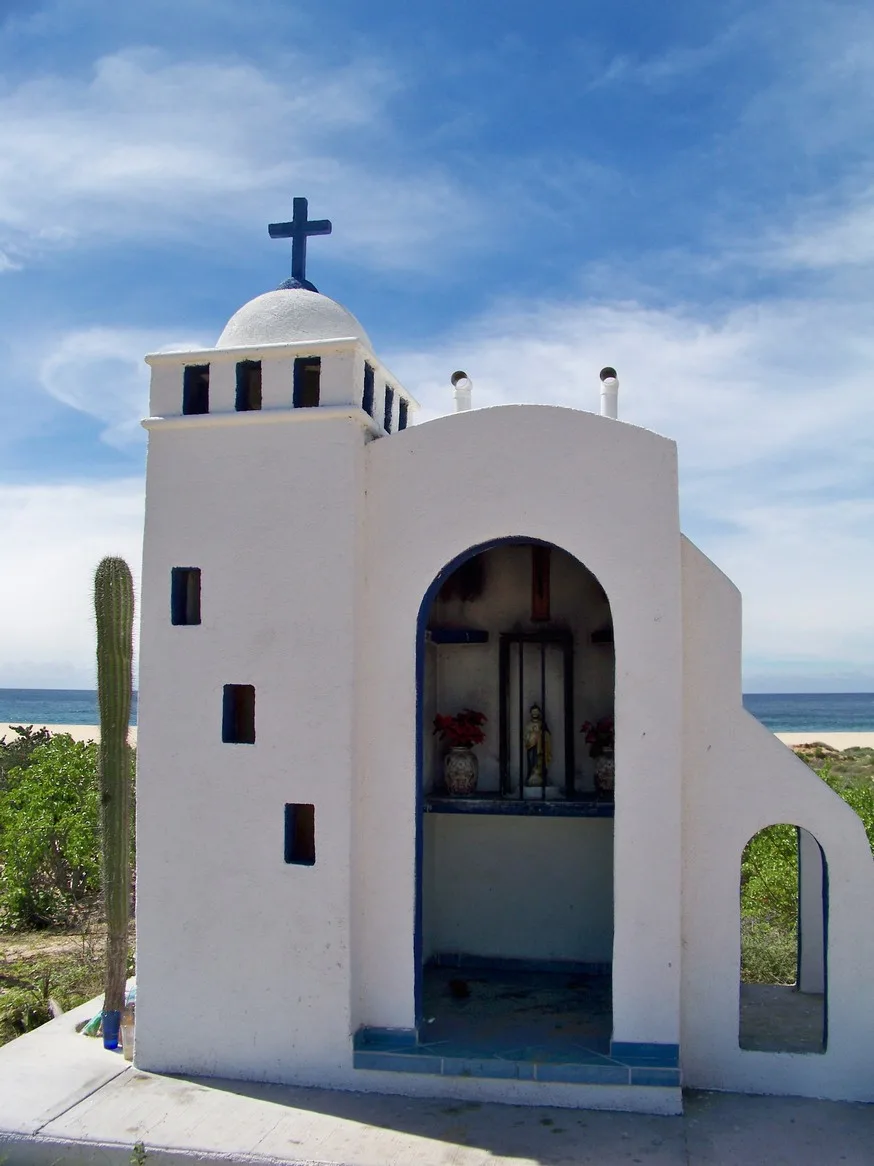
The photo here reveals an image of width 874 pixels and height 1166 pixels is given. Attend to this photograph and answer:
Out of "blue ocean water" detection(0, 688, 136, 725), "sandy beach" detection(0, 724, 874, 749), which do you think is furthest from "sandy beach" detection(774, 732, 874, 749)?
"blue ocean water" detection(0, 688, 136, 725)

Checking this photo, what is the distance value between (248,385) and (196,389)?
504 millimetres

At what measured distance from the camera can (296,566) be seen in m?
8.74

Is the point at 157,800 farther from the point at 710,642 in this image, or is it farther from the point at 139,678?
the point at 710,642

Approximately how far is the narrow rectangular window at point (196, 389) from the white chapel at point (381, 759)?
0.06 feet

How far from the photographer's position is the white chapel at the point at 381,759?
8.20 m

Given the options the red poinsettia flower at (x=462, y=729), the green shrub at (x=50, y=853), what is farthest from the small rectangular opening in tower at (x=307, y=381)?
the green shrub at (x=50, y=853)

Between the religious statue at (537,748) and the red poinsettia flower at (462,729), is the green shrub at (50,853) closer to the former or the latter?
the red poinsettia flower at (462,729)

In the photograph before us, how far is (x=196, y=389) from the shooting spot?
931 centimetres

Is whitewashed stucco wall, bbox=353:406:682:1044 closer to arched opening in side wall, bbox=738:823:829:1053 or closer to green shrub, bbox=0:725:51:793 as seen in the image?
arched opening in side wall, bbox=738:823:829:1053

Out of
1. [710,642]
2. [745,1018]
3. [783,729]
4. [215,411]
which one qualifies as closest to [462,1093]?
[745,1018]

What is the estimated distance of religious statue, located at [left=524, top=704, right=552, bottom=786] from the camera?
10.0 meters

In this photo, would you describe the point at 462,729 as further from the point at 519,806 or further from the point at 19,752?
the point at 19,752

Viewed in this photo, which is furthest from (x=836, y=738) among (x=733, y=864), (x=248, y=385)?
(x=248, y=385)

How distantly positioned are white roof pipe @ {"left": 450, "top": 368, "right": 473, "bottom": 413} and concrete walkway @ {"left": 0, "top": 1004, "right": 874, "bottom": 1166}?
5799 mm
